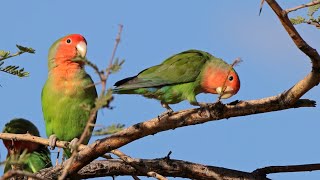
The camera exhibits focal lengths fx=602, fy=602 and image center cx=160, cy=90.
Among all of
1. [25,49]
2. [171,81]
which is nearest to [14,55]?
[25,49]

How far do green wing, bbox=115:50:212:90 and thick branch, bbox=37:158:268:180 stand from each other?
826 mm

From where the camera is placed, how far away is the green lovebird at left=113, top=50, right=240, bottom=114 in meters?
6.51

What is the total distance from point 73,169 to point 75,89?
Answer: 133cm

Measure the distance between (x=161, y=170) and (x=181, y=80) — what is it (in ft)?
3.73

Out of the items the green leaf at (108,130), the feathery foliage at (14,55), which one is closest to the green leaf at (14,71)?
the feathery foliage at (14,55)

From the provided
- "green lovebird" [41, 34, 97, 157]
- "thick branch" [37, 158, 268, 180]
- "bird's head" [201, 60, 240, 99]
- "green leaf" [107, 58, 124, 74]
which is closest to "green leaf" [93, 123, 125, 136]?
"green leaf" [107, 58, 124, 74]

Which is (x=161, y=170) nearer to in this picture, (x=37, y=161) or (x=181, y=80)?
(x=181, y=80)

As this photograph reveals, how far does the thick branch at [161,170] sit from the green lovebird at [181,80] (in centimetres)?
76

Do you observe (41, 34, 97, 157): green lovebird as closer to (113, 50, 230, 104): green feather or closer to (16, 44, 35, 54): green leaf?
(113, 50, 230, 104): green feather

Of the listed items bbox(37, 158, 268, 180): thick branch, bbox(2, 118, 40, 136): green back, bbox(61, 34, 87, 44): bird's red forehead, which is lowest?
bbox(37, 158, 268, 180): thick branch

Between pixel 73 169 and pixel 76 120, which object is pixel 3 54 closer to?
pixel 73 169

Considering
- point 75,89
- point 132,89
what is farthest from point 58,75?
point 132,89

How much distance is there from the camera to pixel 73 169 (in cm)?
573

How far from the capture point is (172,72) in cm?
674
